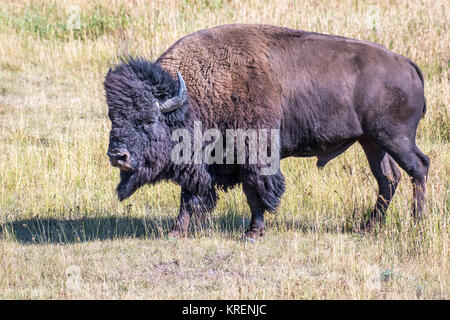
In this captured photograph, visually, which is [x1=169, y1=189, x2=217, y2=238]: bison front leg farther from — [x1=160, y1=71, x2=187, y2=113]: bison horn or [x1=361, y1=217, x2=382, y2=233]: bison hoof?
[x1=361, y1=217, x2=382, y2=233]: bison hoof

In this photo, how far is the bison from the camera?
607cm

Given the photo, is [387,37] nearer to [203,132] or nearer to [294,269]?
[203,132]

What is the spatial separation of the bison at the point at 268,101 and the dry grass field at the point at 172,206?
0.50 metres

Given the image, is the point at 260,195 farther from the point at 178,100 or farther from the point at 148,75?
the point at 148,75

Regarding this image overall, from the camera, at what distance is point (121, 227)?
6828 mm

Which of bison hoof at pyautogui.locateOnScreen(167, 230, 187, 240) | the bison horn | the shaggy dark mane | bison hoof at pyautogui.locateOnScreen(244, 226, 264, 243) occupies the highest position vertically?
the shaggy dark mane

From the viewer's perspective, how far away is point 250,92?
20.0 feet

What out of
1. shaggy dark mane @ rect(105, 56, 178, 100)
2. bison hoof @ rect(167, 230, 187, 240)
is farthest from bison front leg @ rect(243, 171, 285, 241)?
shaggy dark mane @ rect(105, 56, 178, 100)

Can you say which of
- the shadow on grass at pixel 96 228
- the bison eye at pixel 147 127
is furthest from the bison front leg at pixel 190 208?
the bison eye at pixel 147 127

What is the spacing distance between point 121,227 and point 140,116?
148 cm

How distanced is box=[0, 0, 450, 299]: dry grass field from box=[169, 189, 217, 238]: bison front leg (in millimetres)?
127

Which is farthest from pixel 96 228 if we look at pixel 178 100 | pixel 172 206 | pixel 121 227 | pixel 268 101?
pixel 268 101

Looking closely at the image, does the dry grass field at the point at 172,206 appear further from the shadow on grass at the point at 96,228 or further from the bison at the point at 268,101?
the bison at the point at 268,101
